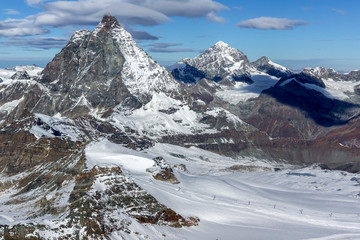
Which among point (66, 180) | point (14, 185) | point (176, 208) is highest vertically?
point (176, 208)

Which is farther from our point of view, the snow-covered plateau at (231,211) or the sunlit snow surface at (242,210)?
the sunlit snow surface at (242,210)

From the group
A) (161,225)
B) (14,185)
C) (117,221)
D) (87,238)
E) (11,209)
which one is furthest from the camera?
(14,185)

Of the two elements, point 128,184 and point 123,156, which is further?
point 123,156

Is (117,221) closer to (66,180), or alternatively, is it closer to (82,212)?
(82,212)

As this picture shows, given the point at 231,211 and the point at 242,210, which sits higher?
the point at 231,211

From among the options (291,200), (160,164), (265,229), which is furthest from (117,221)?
(291,200)

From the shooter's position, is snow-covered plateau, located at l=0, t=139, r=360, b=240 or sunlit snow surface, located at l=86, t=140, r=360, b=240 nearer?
snow-covered plateau, located at l=0, t=139, r=360, b=240

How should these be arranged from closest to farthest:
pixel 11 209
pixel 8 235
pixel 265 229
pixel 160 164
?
pixel 8 235 < pixel 265 229 < pixel 160 164 < pixel 11 209

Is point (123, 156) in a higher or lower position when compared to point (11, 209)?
higher

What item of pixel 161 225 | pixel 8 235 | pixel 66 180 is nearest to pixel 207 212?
pixel 161 225

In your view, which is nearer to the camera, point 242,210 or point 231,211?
point 231,211
